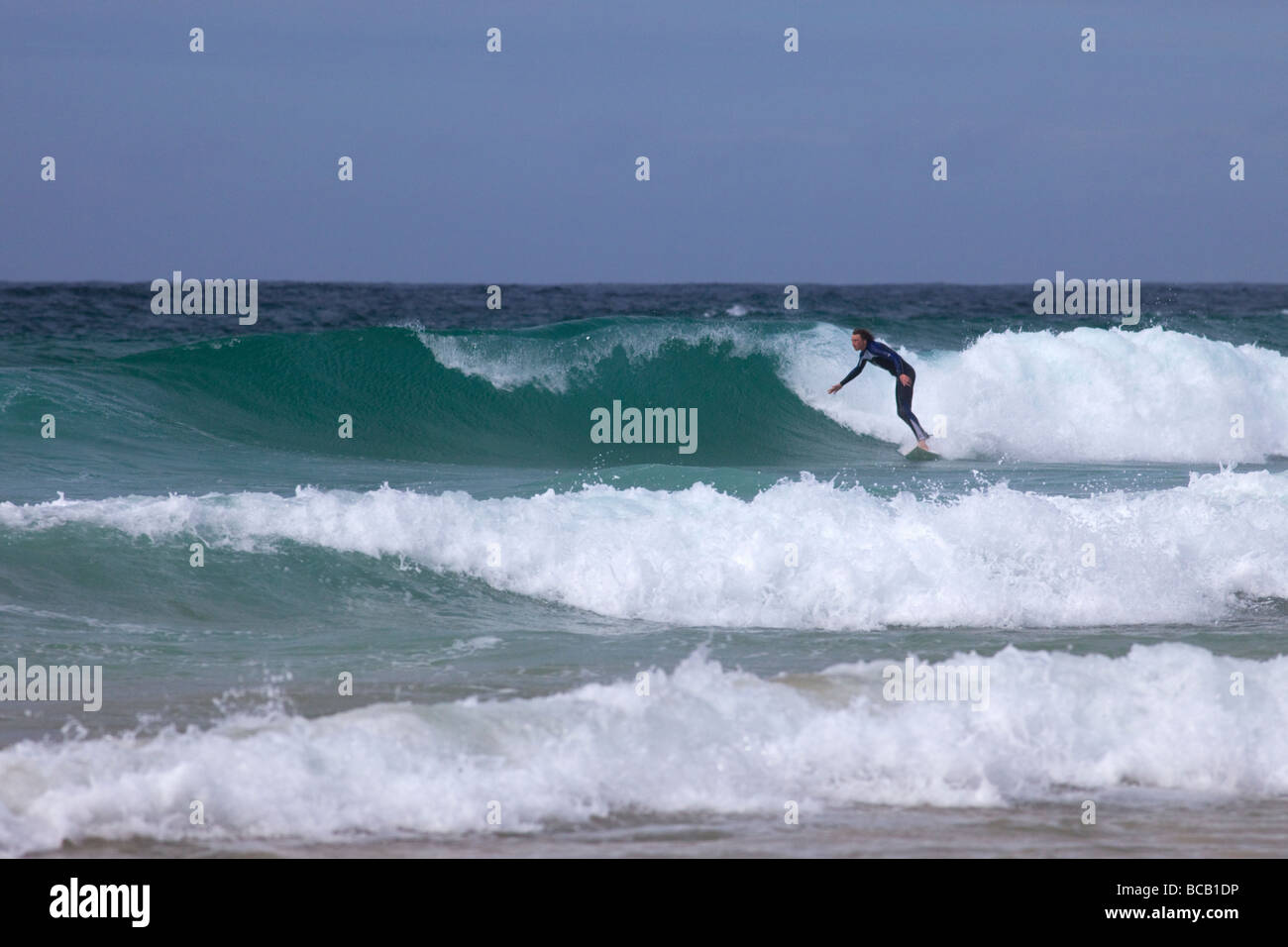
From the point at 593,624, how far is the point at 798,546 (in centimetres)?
168

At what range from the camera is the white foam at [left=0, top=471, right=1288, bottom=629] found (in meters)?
8.96

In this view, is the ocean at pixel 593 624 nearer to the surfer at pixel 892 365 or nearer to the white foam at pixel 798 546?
the white foam at pixel 798 546

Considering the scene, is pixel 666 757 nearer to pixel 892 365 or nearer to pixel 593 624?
pixel 593 624

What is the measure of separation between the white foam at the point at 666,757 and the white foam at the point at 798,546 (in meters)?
2.33

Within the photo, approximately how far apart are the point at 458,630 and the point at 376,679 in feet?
4.31

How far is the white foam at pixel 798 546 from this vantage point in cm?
896

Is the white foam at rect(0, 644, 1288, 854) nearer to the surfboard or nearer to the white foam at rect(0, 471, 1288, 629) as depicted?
the white foam at rect(0, 471, 1288, 629)

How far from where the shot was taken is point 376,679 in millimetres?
6852

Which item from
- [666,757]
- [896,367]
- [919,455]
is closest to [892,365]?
[896,367]

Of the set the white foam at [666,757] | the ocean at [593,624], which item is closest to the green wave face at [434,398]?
the ocean at [593,624]
